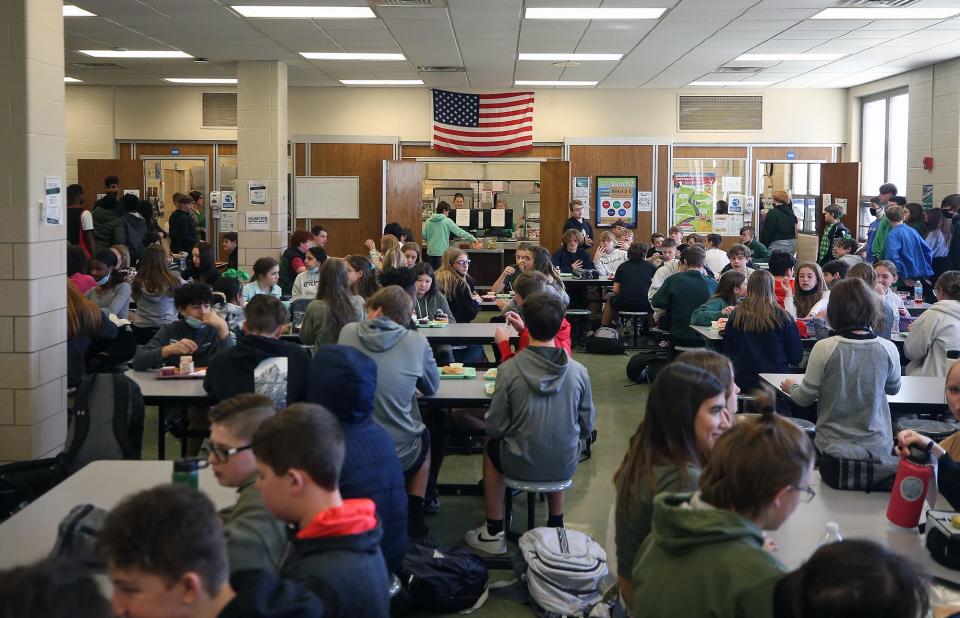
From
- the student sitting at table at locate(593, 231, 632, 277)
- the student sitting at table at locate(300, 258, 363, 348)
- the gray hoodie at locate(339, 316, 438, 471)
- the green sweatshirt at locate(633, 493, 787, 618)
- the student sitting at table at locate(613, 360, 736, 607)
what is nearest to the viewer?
the green sweatshirt at locate(633, 493, 787, 618)

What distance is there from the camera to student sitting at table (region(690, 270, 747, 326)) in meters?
7.69

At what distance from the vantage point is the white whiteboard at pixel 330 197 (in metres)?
15.6

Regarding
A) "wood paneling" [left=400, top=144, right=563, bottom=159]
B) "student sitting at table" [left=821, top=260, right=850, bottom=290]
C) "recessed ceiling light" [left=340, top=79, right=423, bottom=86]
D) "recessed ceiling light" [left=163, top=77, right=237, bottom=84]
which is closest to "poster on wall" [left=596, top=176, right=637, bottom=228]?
"wood paneling" [left=400, top=144, right=563, bottom=159]

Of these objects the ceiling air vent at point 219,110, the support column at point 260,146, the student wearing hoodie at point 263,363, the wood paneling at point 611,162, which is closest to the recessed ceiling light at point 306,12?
the support column at point 260,146

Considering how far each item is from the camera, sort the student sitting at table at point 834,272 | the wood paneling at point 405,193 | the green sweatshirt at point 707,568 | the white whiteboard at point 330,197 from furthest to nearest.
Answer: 1. the white whiteboard at point 330,197
2. the wood paneling at point 405,193
3. the student sitting at table at point 834,272
4. the green sweatshirt at point 707,568

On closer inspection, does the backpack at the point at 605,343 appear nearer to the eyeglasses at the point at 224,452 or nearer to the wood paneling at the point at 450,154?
the wood paneling at the point at 450,154

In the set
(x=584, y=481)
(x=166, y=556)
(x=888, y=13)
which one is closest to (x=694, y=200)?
(x=888, y=13)

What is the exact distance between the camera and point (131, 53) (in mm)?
12047

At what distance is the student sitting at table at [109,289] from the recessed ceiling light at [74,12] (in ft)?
8.34

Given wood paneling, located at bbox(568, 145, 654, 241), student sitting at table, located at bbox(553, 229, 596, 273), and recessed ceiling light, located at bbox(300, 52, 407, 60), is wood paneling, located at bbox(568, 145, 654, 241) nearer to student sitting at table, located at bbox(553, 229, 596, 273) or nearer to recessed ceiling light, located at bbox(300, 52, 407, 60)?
student sitting at table, located at bbox(553, 229, 596, 273)

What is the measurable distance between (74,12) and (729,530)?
8909mm

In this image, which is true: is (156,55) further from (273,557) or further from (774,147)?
(273,557)

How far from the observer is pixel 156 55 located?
1212 cm

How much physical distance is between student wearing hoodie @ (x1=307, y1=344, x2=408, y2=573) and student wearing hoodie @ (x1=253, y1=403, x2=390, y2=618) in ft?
2.77
